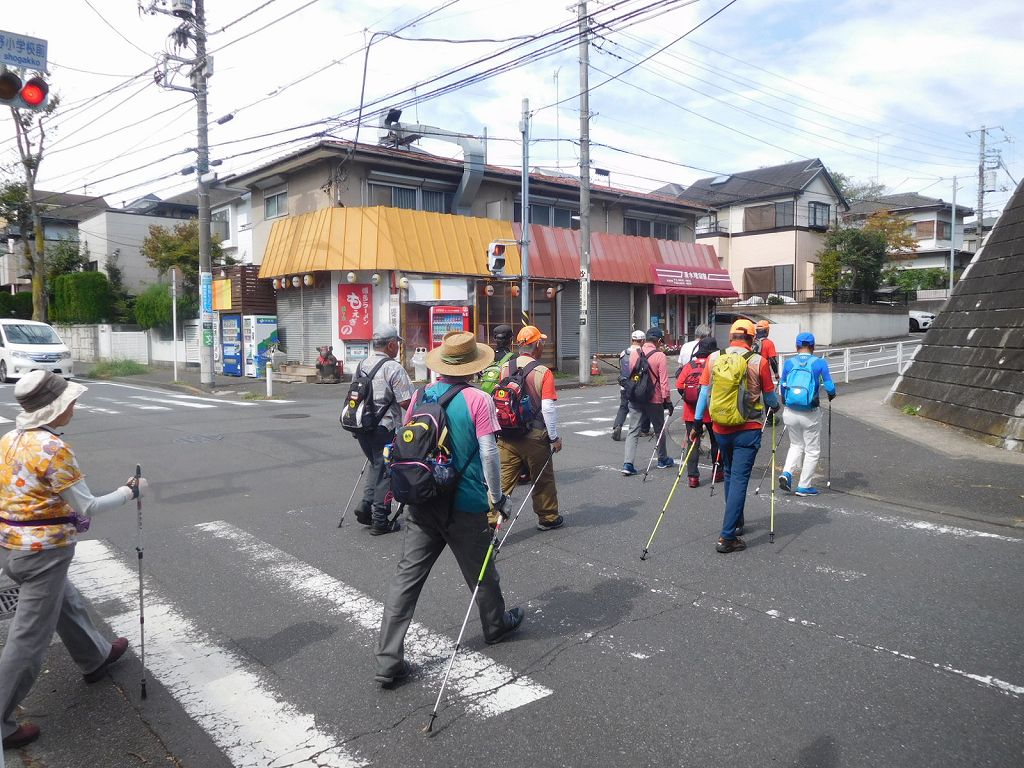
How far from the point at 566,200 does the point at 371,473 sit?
2324cm

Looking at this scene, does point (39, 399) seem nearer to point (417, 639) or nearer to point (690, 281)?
point (417, 639)

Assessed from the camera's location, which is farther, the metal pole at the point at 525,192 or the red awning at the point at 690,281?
the red awning at the point at 690,281

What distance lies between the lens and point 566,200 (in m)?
28.6

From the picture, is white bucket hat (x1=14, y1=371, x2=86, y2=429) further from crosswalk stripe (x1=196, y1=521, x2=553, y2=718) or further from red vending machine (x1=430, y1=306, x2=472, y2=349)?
A: red vending machine (x1=430, y1=306, x2=472, y2=349)

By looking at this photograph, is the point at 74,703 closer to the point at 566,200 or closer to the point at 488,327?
the point at 488,327

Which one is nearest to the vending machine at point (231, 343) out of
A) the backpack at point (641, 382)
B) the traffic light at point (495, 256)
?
the traffic light at point (495, 256)

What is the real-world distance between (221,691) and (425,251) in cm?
1976

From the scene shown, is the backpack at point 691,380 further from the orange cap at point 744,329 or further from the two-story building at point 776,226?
the two-story building at point 776,226

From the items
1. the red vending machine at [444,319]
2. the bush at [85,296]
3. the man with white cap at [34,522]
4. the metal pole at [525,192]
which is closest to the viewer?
the man with white cap at [34,522]

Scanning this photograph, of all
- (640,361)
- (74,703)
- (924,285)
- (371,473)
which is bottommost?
(74,703)

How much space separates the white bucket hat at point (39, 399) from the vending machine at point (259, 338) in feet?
71.6

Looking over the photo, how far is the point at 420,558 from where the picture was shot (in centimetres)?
410

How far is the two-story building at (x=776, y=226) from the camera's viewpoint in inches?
1629

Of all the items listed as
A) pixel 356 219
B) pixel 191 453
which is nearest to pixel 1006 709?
pixel 191 453
